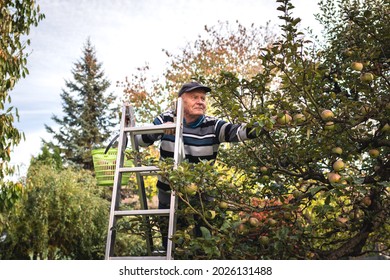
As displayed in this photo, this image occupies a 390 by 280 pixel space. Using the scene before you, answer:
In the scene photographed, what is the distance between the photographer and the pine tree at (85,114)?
677 inches

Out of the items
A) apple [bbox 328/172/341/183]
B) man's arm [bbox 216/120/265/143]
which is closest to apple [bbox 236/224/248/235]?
apple [bbox 328/172/341/183]

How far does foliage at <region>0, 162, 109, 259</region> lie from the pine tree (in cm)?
803

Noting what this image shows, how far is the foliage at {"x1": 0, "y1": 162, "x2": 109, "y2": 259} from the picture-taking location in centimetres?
795

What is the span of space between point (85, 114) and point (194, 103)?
15137mm

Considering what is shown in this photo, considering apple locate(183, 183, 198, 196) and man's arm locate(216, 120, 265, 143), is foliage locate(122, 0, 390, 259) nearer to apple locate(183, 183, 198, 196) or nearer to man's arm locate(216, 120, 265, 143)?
apple locate(183, 183, 198, 196)

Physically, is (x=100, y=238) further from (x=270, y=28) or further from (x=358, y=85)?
(x=358, y=85)

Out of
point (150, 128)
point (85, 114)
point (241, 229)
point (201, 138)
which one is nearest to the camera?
point (241, 229)

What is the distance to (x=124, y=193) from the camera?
16.5 m

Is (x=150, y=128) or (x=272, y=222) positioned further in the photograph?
(x=150, y=128)

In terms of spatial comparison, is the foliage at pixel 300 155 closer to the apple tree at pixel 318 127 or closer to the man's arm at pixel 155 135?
the apple tree at pixel 318 127

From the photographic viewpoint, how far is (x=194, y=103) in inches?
126

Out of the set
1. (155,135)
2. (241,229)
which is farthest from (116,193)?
(241,229)

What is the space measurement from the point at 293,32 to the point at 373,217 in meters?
1.18

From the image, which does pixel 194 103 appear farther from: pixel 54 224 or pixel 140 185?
pixel 54 224
